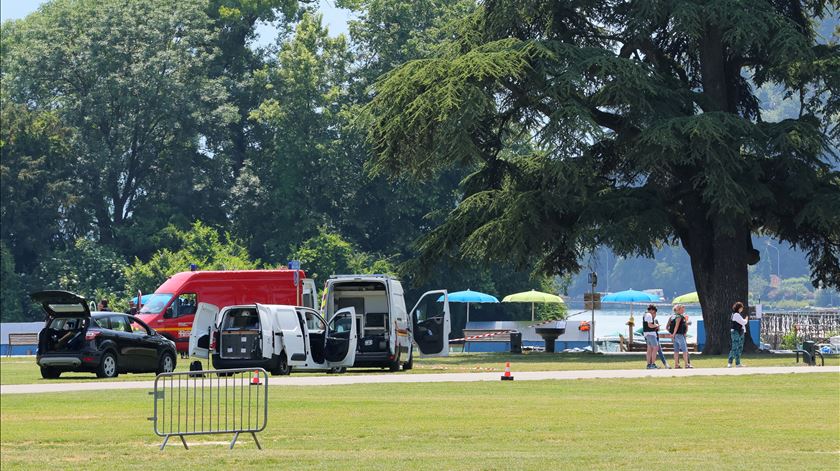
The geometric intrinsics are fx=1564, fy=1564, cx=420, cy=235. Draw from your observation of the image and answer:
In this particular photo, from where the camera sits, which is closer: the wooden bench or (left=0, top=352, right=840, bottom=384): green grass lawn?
(left=0, top=352, right=840, bottom=384): green grass lawn

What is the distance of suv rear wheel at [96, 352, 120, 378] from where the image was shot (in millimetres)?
34500

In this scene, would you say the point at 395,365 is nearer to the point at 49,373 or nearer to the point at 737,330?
the point at 49,373

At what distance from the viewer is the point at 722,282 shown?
52.3 m

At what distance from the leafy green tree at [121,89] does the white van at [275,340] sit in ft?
190

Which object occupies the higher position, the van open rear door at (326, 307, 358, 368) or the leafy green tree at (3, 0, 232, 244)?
the leafy green tree at (3, 0, 232, 244)

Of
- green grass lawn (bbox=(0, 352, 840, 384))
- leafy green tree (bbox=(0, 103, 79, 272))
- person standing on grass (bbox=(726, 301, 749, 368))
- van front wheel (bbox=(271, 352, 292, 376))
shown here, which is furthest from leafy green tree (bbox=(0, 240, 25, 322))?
person standing on grass (bbox=(726, 301, 749, 368))

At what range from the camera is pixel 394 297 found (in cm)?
3853

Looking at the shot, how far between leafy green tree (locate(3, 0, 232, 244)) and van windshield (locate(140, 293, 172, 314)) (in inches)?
1678

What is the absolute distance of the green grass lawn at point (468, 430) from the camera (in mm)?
17188

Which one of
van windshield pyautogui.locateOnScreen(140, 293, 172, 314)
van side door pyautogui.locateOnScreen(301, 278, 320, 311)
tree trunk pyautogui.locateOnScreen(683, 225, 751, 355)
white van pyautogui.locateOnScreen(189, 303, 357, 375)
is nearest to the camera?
white van pyautogui.locateOnScreen(189, 303, 357, 375)

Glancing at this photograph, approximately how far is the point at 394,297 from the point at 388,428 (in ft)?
56.4

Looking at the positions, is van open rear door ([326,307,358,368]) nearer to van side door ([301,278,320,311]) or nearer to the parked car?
the parked car

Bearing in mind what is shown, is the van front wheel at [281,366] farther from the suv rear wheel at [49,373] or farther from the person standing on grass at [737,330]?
the person standing on grass at [737,330]

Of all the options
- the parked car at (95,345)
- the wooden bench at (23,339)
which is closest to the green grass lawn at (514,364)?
the parked car at (95,345)
